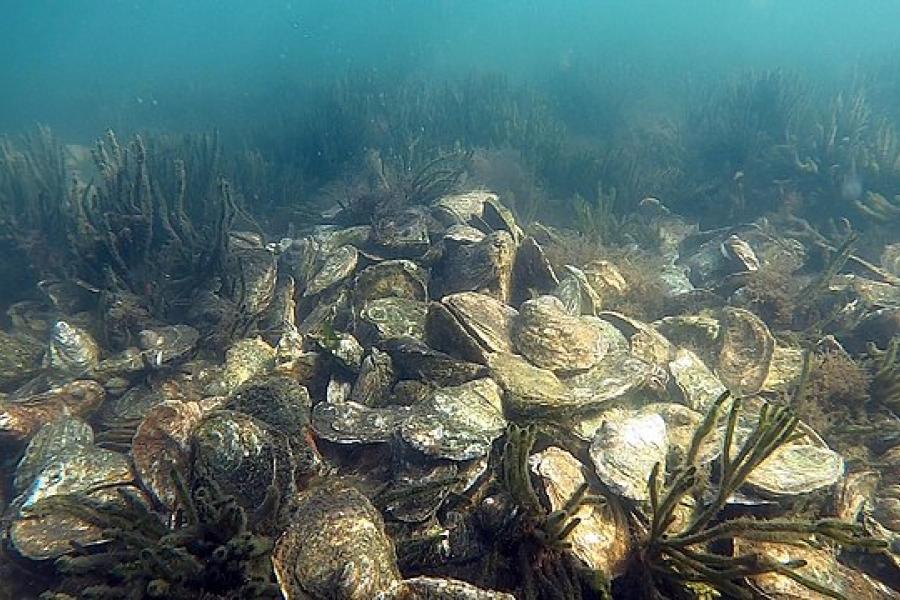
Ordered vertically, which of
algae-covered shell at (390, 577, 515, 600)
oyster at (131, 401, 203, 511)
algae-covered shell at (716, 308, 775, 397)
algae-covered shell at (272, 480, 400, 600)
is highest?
algae-covered shell at (390, 577, 515, 600)

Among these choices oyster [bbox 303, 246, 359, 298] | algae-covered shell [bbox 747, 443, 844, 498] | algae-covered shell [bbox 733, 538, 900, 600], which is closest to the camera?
algae-covered shell [bbox 733, 538, 900, 600]

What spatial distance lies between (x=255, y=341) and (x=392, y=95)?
13.1 meters

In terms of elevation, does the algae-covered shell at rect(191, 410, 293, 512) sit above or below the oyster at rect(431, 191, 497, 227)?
above

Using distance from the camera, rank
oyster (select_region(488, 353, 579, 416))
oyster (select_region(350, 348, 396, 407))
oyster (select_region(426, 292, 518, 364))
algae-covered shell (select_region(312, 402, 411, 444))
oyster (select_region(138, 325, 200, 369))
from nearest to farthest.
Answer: algae-covered shell (select_region(312, 402, 411, 444)), oyster (select_region(488, 353, 579, 416)), oyster (select_region(350, 348, 396, 407)), oyster (select_region(426, 292, 518, 364)), oyster (select_region(138, 325, 200, 369))

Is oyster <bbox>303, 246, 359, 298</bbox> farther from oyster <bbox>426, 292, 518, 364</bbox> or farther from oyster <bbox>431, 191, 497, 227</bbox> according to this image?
oyster <bbox>431, 191, 497, 227</bbox>

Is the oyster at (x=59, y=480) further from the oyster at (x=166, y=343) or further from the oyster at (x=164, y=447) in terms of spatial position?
the oyster at (x=166, y=343)

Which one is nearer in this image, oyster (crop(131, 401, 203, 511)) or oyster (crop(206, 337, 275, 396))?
oyster (crop(131, 401, 203, 511))

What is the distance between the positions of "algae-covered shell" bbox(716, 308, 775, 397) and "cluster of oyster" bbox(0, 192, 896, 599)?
1 cm

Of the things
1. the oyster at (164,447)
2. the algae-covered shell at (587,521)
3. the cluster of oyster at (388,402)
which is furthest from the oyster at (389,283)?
the algae-covered shell at (587,521)

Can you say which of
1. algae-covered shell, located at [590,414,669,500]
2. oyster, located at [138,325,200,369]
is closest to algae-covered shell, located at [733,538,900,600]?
algae-covered shell, located at [590,414,669,500]

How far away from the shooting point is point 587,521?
8.02ft

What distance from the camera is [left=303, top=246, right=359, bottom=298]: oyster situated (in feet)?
14.9

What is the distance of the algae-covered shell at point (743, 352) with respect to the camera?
12.5ft

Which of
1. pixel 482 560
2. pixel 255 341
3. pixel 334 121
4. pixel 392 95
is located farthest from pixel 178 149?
pixel 482 560
